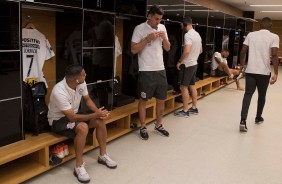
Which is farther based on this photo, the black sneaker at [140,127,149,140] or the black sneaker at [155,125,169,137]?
the black sneaker at [155,125,169,137]

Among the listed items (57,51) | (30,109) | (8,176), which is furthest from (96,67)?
(8,176)

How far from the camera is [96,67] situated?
3650mm

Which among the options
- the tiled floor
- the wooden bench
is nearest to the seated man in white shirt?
the tiled floor

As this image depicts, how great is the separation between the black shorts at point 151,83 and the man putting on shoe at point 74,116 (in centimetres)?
91

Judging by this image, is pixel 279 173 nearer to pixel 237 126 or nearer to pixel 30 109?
pixel 237 126

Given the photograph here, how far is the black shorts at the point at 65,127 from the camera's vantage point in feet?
9.05

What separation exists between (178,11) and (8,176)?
3851mm


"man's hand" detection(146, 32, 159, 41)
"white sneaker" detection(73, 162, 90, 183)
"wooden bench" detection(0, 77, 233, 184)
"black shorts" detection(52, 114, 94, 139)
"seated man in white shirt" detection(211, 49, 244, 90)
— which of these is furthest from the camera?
"seated man in white shirt" detection(211, 49, 244, 90)

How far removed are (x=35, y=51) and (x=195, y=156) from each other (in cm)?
211

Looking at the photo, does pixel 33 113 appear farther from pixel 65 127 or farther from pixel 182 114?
pixel 182 114

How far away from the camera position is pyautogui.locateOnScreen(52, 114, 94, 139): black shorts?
276 cm

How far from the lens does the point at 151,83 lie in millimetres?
3689

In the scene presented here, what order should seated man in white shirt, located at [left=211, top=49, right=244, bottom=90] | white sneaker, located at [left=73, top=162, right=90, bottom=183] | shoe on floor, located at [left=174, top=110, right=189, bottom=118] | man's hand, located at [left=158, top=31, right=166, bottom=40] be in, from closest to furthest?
white sneaker, located at [left=73, top=162, right=90, bottom=183] → man's hand, located at [left=158, top=31, right=166, bottom=40] → shoe on floor, located at [left=174, top=110, right=189, bottom=118] → seated man in white shirt, located at [left=211, top=49, right=244, bottom=90]

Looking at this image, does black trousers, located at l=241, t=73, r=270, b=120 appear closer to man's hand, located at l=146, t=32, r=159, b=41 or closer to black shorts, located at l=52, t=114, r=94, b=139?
man's hand, located at l=146, t=32, r=159, b=41
